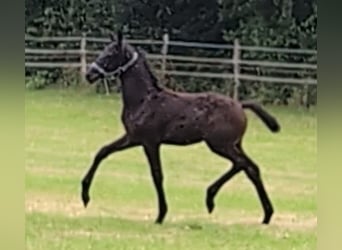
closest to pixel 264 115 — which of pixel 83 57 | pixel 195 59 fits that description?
pixel 195 59

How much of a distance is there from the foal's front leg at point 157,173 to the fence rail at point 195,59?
283mm

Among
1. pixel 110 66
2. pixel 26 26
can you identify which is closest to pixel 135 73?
pixel 110 66

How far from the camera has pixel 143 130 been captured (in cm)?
390

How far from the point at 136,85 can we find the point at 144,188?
0.39 metres

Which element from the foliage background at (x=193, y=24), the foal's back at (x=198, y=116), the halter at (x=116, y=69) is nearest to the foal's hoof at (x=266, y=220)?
the foal's back at (x=198, y=116)

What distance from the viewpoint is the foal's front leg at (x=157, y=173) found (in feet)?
12.7

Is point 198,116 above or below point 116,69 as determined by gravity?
below

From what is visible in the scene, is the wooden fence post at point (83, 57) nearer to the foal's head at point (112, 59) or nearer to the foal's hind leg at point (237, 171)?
the foal's head at point (112, 59)

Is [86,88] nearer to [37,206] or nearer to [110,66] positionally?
[110,66]

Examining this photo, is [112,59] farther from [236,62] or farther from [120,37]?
[236,62]

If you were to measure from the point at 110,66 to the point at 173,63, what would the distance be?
0.24m

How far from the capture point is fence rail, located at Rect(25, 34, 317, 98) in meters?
3.87

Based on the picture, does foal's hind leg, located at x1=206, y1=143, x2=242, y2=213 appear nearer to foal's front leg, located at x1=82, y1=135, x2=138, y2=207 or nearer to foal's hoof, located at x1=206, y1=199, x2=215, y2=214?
foal's hoof, located at x1=206, y1=199, x2=215, y2=214

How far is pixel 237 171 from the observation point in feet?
12.7
